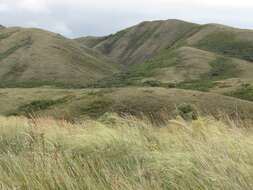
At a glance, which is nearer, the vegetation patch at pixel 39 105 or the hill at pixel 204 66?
the vegetation patch at pixel 39 105

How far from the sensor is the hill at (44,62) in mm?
125688

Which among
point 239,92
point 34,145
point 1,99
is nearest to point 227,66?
point 239,92

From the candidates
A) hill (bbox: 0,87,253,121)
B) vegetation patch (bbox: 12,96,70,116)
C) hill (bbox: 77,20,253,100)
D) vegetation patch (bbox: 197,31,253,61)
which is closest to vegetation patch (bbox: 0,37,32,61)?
hill (bbox: 77,20,253,100)

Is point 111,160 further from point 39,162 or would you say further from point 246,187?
point 246,187

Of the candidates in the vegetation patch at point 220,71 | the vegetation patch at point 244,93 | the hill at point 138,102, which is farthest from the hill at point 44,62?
the hill at point 138,102

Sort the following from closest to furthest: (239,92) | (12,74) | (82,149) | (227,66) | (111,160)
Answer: (111,160) → (82,149) → (239,92) → (227,66) → (12,74)

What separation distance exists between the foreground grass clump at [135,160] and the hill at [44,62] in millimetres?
106207

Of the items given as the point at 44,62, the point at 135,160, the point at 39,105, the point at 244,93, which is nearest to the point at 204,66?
the point at 44,62

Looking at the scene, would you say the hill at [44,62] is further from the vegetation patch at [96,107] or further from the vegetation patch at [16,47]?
the vegetation patch at [96,107]

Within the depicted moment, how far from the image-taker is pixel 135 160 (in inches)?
275

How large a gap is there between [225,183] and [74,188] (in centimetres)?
161

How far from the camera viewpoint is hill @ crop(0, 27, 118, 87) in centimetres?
12569

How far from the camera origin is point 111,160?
709 cm

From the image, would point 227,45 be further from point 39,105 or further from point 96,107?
point 96,107
